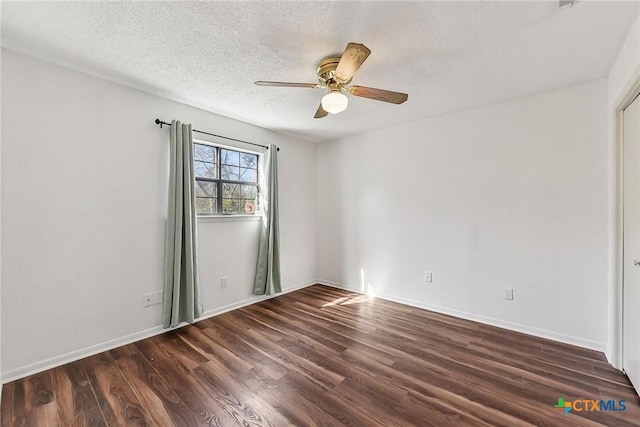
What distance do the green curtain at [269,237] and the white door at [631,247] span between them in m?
3.38

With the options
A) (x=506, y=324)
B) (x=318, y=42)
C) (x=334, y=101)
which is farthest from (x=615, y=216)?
(x=318, y=42)

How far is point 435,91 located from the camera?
2.58 meters

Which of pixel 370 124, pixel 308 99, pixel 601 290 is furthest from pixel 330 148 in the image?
pixel 601 290

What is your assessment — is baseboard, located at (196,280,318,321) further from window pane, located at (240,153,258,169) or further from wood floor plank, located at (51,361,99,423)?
window pane, located at (240,153,258,169)

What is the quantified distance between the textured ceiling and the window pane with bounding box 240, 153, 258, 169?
1009mm

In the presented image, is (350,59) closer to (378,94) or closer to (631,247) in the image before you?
(378,94)

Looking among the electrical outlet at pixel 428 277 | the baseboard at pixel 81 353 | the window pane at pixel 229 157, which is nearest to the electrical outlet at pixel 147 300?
the baseboard at pixel 81 353

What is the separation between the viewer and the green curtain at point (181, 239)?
268 cm

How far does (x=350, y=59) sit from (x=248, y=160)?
7.65 ft

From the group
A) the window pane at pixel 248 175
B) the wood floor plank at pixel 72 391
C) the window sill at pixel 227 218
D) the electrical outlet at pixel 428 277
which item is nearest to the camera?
the wood floor plank at pixel 72 391

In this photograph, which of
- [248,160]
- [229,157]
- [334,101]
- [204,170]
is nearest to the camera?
[334,101]

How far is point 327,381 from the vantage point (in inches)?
75.8

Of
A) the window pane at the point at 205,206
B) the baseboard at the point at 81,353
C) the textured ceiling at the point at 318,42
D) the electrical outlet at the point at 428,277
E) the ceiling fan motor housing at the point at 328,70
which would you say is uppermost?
the textured ceiling at the point at 318,42

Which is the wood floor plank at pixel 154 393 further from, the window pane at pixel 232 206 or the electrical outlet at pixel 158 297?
the window pane at pixel 232 206
